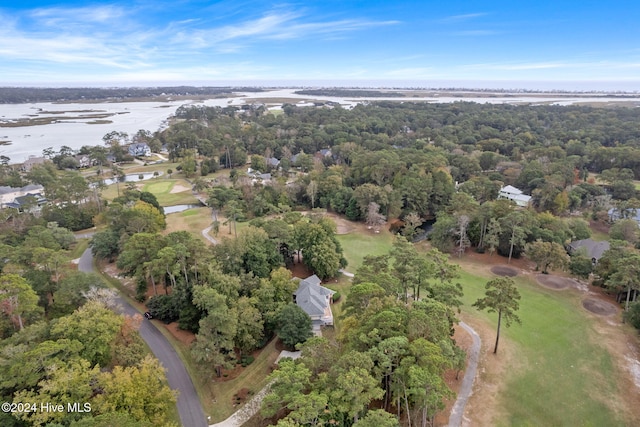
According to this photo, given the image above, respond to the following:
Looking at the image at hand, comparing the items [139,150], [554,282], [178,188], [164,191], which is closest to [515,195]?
[554,282]

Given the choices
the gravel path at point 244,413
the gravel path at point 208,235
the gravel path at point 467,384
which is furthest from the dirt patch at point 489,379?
the gravel path at point 208,235

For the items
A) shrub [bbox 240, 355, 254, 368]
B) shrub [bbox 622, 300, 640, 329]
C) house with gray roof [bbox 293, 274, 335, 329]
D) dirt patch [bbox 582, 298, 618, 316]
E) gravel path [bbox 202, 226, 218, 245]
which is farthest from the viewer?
gravel path [bbox 202, 226, 218, 245]

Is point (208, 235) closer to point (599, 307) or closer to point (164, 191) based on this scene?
point (164, 191)

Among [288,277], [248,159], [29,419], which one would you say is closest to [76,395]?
[29,419]

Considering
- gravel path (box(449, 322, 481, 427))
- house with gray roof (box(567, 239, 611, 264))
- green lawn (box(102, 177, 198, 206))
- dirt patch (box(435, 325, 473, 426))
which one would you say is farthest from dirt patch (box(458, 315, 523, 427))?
green lawn (box(102, 177, 198, 206))

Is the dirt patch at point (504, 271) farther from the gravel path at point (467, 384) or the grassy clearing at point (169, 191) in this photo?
the grassy clearing at point (169, 191)

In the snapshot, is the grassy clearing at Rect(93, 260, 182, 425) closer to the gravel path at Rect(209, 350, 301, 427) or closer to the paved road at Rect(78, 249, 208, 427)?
the paved road at Rect(78, 249, 208, 427)
